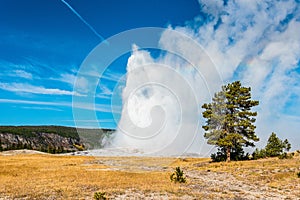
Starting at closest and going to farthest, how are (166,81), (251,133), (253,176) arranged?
(253,176) → (166,81) → (251,133)

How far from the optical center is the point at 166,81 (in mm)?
43219

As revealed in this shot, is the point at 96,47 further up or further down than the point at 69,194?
further up

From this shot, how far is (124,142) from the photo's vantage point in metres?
185

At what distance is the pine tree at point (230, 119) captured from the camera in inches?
2217

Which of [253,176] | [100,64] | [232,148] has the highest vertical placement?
[100,64]

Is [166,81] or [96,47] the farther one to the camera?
[166,81]

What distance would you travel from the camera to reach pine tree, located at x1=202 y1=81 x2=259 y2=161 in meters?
56.3

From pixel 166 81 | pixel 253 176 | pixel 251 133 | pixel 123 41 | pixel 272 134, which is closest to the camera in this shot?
pixel 253 176

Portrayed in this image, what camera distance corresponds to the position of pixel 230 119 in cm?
5731

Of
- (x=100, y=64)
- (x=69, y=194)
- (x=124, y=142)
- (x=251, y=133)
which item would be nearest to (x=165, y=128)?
(x=100, y=64)

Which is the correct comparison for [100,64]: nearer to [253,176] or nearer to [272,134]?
[253,176]

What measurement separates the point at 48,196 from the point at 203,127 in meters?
41.8

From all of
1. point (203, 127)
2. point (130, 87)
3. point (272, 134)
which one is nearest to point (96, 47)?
point (130, 87)

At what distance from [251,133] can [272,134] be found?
10.3 meters
